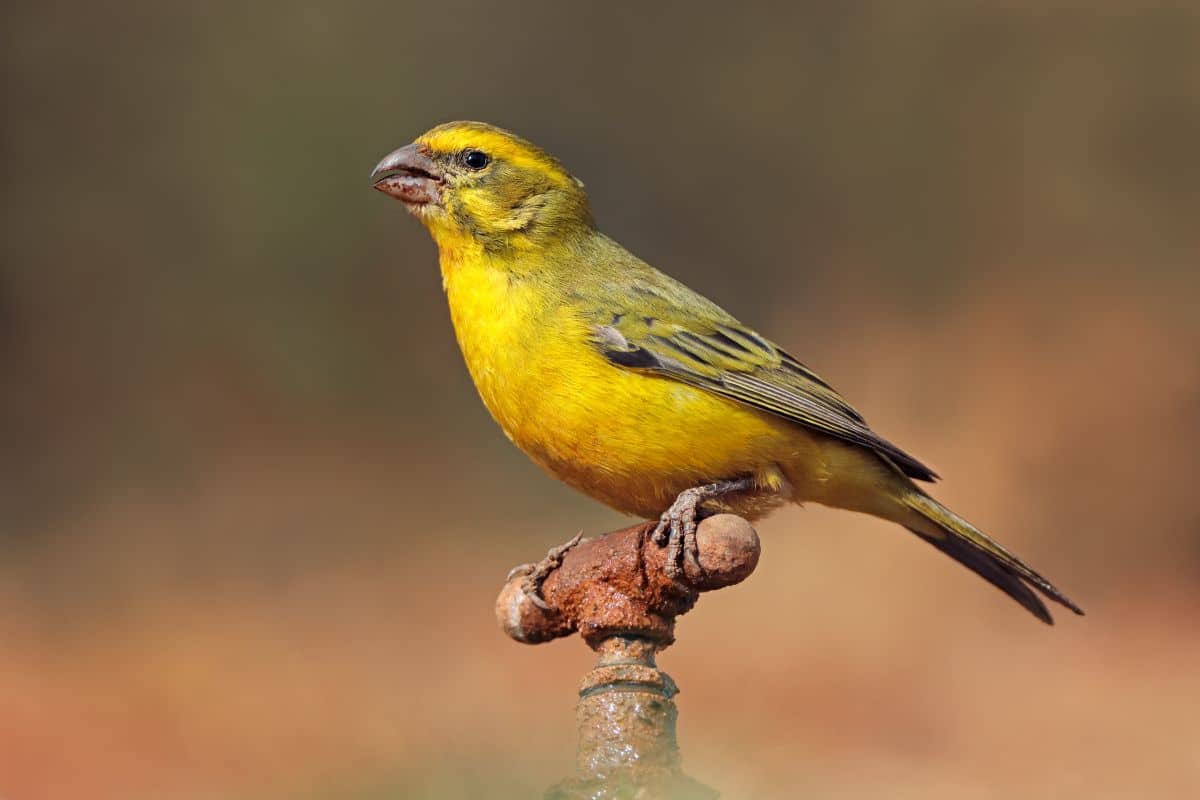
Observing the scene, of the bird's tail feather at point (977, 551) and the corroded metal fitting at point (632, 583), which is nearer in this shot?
the corroded metal fitting at point (632, 583)

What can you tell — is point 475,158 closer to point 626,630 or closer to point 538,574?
point 538,574

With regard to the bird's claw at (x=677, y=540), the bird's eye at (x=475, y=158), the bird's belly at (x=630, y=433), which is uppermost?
the bird's eye at (x=475, y=158)

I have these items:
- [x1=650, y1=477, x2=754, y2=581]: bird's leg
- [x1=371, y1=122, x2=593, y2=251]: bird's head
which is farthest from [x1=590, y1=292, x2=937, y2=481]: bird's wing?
[x1=650, y1=477, x2=754, y2=581]: bird's leg

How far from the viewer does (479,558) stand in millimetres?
8023

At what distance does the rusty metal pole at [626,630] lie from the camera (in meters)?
2.32

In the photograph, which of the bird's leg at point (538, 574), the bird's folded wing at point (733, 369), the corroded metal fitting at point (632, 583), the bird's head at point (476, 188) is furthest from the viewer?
the bird's head at point (476, 188)

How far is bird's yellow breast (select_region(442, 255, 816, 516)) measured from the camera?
3316mm

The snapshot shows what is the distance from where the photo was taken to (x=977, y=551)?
3.78m

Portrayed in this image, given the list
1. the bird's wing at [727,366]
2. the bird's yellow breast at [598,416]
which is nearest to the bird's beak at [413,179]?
the bird's yellow breast at [598,416]

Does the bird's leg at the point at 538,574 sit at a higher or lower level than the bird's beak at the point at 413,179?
lower

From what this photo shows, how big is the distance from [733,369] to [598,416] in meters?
0.46

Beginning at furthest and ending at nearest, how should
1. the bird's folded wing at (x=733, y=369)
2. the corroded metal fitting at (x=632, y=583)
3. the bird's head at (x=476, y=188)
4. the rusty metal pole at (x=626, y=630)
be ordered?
the bird's head at (x=476, y=188) → the bird's folded wing at (x=733, y=369) → the corroded metal fitting at (x=632, y=583) → the rusty metal pole at (x=626, y=630)

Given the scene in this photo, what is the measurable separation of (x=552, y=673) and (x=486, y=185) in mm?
3635

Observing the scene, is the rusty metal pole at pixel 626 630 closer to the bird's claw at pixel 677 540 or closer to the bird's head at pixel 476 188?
the bird's claw at pixel 677 540
